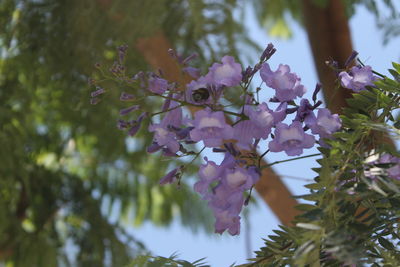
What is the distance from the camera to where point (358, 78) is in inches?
19.3

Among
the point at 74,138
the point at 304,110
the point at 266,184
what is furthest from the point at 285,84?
the point at 74,138

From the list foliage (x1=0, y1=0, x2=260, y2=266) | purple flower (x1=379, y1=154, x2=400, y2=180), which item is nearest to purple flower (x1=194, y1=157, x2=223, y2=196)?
purple flower (x1=379, y1=154, x2=400, y2=180)

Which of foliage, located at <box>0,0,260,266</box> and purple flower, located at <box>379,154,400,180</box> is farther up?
foliage, located at <box>0,0,260,266</box>

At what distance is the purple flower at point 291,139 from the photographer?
0.44 metres

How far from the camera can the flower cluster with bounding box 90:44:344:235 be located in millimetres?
435

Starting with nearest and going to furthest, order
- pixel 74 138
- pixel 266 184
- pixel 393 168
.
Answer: pixel 393 168 → pixel 266 184 → pixel 74 138

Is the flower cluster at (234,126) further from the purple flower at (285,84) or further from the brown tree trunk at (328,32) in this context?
the brown tree trunk at (328,32)

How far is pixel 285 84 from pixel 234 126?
5 cm

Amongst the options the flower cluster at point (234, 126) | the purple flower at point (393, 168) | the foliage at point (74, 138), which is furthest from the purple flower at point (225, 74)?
the foliage at point (74, 138)

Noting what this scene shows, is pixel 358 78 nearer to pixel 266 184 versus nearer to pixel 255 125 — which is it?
pixel 255 125

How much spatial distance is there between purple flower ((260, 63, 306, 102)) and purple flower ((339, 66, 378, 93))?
1.4 inches

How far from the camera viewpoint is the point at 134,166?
196cm

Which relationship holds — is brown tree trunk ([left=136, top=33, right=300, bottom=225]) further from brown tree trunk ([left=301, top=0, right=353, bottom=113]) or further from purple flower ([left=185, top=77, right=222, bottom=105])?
purple flower ([left=185, top=77, right=222, bottom=105])

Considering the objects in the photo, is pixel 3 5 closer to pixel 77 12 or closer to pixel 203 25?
pixel 77 12
